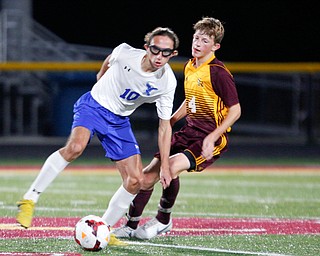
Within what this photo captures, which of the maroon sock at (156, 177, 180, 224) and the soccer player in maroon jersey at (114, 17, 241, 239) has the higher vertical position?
the soccer player in maroon jersey at (114, 17, 241, 239)

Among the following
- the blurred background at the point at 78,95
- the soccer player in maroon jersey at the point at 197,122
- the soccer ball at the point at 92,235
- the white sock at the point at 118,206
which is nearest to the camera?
the soccer ball at the point at 92,235

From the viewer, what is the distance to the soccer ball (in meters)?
6.38

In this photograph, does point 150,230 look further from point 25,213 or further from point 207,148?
point 25,213

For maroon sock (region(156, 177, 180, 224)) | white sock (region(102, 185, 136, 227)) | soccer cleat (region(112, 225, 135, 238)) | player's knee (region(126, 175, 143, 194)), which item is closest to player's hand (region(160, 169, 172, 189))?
player's knee (region(126, 175, 143, 194))

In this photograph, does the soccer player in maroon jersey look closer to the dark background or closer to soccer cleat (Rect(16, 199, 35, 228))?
soccer cleat (Rect(16, 199, 35, 228))

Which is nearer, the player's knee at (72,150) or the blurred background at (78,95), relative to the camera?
the player's knee at (72,150)

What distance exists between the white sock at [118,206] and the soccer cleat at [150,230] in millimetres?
447

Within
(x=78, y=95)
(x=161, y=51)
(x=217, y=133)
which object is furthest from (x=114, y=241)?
(x=78, y=95)

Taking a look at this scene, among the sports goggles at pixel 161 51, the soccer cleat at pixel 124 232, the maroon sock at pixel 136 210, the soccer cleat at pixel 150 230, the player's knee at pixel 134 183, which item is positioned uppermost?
the sports goggles at pixel 161 51

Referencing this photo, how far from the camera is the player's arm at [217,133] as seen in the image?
22.5ft

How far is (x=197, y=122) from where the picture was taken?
7.51 metres

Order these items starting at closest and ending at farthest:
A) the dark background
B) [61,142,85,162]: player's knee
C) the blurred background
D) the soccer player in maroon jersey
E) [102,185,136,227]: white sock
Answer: [61,142,85,162]: player's knee → [102,185,136,227]: white sock → the soccer player in maroon jersey → the blurred background → the dark background

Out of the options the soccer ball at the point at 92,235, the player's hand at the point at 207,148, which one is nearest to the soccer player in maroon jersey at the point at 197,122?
the player's hand at the point at 207,148

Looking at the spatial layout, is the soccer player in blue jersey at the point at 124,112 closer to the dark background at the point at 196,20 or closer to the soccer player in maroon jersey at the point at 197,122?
the soccer player in maroon jersey at the point at 197,122
